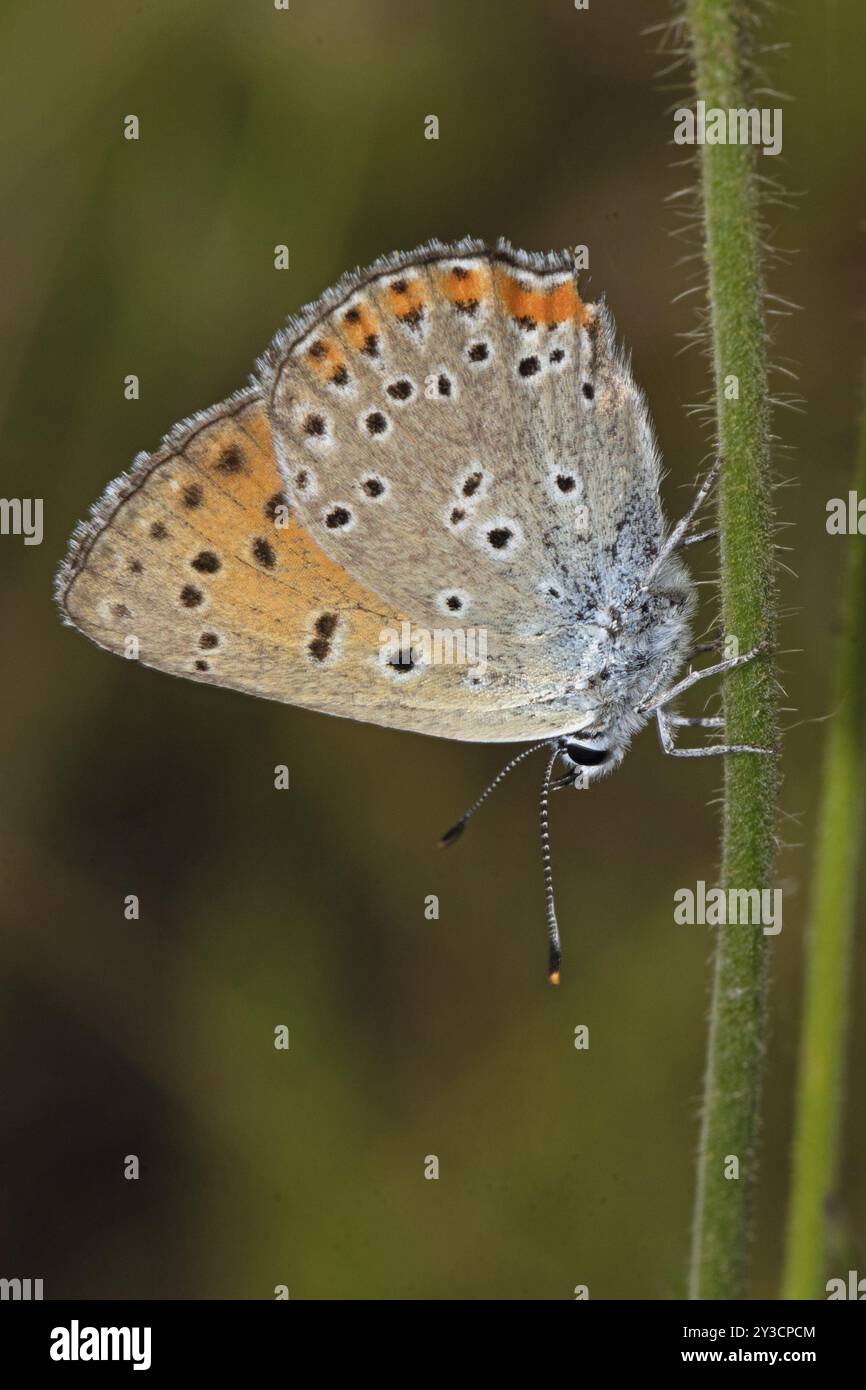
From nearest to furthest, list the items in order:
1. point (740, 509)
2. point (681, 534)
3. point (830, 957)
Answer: point (740, 509) → point (830, 957) → point (681, 534)

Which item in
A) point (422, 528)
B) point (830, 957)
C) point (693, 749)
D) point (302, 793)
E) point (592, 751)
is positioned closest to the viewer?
point (830, 957)

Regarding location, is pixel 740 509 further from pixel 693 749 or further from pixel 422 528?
pixel 422 528

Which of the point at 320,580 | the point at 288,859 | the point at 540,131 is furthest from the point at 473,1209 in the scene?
the point at 540,131

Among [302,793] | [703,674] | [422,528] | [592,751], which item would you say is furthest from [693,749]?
[302,793]

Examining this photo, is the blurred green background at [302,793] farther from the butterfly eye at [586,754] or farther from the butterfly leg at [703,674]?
the butterfly leg at [703,674]

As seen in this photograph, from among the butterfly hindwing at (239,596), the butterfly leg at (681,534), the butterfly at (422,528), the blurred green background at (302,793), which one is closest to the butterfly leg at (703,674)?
the butterfly at (422,528)

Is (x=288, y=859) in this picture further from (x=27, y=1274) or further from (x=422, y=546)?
(x=422, y=546)

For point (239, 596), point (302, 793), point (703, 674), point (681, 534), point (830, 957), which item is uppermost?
point (681, 534)
